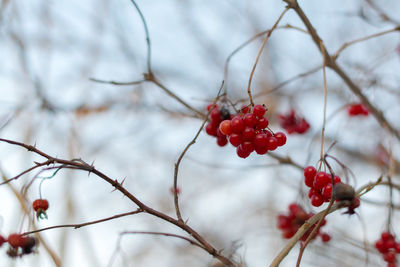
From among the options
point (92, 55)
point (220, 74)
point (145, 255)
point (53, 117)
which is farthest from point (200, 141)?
point (53, 117)

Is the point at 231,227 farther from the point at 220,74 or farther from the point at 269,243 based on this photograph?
the point at 220,74

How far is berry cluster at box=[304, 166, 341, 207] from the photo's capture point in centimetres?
138

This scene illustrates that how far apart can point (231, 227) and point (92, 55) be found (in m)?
3.32

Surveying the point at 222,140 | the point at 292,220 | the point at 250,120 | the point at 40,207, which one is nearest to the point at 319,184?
the point at 250,120

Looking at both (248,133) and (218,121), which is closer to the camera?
(248,133)

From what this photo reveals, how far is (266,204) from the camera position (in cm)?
573

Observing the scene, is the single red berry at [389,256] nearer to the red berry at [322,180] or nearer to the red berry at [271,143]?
the red berry at [322,180]

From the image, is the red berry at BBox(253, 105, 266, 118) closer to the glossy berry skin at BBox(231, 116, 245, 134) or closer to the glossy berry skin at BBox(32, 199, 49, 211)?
the glossy berry skin at BBox(231, 116, 245, 134)

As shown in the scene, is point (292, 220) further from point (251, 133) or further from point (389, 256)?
point (251, 133)

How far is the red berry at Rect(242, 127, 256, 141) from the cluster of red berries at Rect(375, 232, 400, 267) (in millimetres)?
961

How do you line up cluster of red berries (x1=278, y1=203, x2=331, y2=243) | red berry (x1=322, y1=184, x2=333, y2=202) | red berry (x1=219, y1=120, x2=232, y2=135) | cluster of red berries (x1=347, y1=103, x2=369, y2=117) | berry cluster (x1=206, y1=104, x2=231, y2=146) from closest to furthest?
red berry (x1=322, y1=184, x2=333, y2=202)
red berry (x1=219, y1=120, x2=232, y2=135)
berry cluster (x1=206, y1=104, x2=231, y2=146)
cluster of red berries (x1=278, y1=203, x2=331, y2=243)
cluster of red berries (x1=347, y1=103, x2=369, y2=117)

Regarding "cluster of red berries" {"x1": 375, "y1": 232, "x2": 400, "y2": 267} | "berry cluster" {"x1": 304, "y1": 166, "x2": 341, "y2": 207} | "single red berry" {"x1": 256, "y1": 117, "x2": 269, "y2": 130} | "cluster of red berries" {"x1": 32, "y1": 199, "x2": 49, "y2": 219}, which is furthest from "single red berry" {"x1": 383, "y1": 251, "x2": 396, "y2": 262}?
"cluster of red berries" {"x1": 32, "y1": 199, "x2": 49, "y2": 219}

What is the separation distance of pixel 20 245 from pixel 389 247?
1.58 meters

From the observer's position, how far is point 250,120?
1.43 m
